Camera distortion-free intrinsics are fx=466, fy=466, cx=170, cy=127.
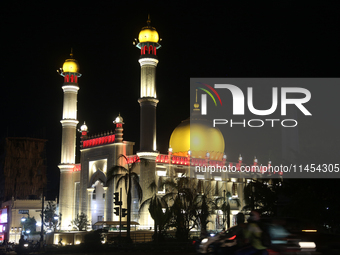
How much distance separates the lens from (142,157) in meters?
43.4

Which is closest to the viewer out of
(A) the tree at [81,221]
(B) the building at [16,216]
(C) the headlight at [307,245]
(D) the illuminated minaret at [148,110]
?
(C) the headlight at [307,245]

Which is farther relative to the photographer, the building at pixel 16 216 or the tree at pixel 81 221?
the building at pixel 16 216

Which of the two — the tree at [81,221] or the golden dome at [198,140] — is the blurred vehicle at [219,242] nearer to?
the tree at [81,221]

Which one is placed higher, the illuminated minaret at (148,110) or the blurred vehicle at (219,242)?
the illuminated minaret at (148,110)

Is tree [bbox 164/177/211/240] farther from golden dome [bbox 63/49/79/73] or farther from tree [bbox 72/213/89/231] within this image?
golden dome [bbox 63/49/79/73]

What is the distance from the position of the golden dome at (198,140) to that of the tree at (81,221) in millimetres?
12098

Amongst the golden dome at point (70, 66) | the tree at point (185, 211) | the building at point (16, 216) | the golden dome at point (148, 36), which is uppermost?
the golden dome at point (148, 36)

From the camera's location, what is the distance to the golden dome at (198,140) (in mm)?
52294

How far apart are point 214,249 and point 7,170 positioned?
67568 mm

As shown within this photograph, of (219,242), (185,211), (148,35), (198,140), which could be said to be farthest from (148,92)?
(219,242)

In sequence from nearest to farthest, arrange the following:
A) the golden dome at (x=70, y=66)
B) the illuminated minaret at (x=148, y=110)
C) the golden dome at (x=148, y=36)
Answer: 1. the illuminated minaret at (x=148, y=110)
2. the golden dome at (x=148, y=36)
3. the golden dome at (x=70, y=66)

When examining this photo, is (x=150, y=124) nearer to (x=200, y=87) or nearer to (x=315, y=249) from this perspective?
(x=200, y=87)

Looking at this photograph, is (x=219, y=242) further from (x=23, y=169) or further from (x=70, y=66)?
(x=23, y=169)

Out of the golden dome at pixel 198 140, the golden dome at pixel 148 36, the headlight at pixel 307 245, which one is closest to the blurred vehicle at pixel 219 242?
the headlight at pixel 307 245
